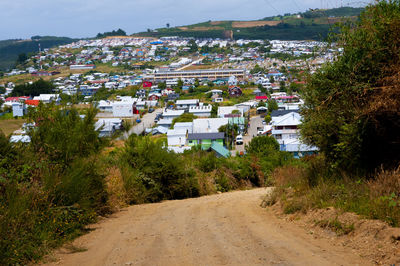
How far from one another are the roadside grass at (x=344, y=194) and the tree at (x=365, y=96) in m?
0.51

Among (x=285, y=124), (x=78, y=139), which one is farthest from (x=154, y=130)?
(x=78, y=139)

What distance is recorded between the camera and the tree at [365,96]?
6.61 m

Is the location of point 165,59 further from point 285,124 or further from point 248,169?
point 248,169

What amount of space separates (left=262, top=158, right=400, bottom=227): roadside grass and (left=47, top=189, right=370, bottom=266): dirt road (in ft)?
1.77

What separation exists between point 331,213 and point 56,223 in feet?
13.6

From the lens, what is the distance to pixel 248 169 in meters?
19.5

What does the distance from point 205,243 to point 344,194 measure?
7.87 ft

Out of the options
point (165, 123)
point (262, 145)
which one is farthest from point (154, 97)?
point (262, 145)

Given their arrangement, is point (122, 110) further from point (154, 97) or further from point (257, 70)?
point (257, 70)

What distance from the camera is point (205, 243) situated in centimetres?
567

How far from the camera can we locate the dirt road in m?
4.83

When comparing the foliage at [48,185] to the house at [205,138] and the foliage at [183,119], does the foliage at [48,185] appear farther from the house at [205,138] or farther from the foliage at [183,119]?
the foliage at [183,119]

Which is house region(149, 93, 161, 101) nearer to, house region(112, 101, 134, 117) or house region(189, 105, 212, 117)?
house region(112, 101, 134, 117)

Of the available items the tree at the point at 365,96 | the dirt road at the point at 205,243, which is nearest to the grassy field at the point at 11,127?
the dirt road at the point at 205,243
